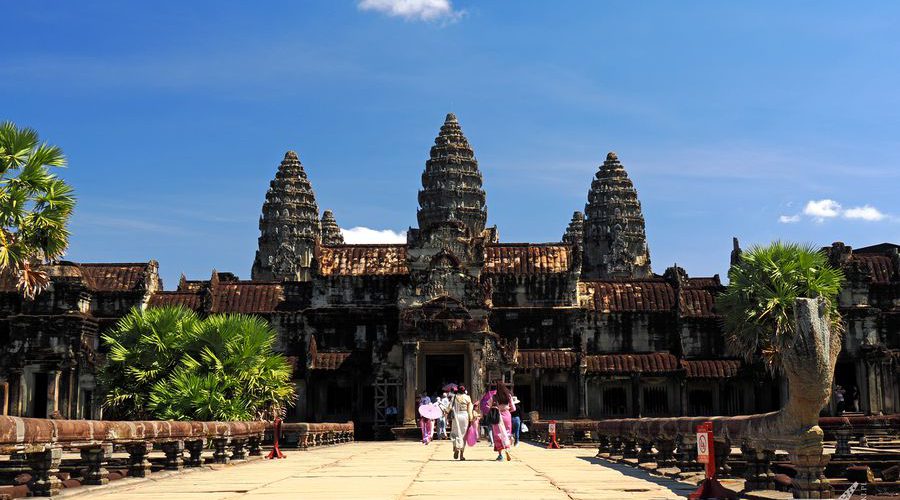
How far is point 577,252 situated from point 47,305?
26303 millimetres

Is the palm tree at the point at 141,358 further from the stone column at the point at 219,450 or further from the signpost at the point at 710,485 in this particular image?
the signpost at the point at 710,485

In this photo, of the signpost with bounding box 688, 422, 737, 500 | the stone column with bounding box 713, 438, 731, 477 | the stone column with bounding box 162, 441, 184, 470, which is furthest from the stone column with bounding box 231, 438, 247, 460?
the signpost with bounding box 688, 422, 737, 500

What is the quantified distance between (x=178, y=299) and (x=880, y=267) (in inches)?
1416

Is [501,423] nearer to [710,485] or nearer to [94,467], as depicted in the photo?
[94,467]

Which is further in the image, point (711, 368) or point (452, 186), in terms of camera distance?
point (452, 186)

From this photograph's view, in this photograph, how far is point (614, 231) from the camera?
102m

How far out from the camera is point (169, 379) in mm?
35562

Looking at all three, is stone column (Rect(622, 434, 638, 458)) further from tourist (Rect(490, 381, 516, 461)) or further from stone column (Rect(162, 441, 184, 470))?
stone column (Rect(162, 441, 184, 470))

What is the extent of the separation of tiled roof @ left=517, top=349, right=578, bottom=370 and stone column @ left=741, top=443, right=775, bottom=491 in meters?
35.7

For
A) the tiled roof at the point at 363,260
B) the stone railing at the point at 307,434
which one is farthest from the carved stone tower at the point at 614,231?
the stone railing at the point at 307,434

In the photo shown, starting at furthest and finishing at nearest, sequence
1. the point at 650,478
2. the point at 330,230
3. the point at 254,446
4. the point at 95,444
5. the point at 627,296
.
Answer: the point at 330,230 → the point at 627,296 → the point at 254,446 → the point at 650,478 → the point at 95,444

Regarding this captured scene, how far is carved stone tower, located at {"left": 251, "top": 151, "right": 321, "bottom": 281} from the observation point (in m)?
102

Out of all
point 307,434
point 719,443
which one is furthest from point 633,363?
point 719,443

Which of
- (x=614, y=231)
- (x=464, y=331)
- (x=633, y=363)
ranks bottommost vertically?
(x=633, y=363)
